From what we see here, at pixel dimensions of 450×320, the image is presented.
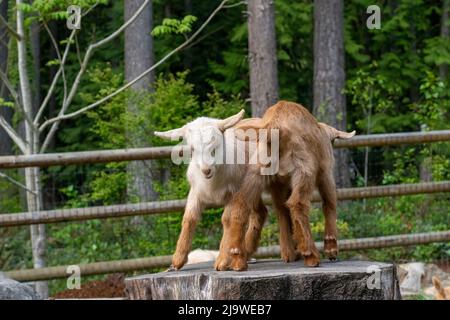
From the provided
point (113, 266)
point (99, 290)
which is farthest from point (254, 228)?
point (99, 290)

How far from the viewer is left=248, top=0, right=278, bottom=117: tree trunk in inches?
412

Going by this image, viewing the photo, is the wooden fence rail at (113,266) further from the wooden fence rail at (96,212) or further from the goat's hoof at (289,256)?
the goat's hoof at (289,256)

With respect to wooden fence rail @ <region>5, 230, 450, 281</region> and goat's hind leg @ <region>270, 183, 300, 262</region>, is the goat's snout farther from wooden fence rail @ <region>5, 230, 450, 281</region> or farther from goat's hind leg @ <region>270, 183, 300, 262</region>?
wooden fence rail @ <region>5, 230, 450, 281</region>

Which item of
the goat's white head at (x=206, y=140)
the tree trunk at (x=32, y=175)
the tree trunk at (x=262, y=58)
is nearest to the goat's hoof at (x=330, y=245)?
the goat's white head at (x=206, y=140)

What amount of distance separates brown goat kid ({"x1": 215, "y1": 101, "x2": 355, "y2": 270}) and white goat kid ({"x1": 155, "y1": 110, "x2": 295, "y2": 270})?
69 millimetres

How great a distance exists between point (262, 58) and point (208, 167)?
21.1 feet

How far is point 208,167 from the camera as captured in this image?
4.32 metres

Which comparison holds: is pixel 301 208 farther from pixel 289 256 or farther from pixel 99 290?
pixel 99 290

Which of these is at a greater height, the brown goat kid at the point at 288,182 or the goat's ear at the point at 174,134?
the goat's ear at the point at 174,134

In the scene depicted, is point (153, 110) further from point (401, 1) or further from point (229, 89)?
point (401, 1)

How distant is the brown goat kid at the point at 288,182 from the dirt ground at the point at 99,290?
398 cm

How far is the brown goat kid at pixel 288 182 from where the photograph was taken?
4.55 meters

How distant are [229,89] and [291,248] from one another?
38.8 feet
